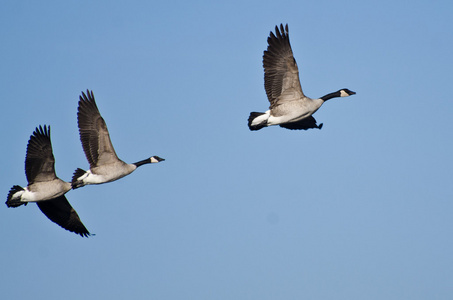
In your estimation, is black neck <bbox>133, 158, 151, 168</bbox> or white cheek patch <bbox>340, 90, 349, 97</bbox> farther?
black neck <bbox>133, 158, 151, 168</bbox>

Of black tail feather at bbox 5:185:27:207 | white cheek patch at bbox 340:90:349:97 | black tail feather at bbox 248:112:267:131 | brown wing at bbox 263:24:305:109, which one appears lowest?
black tail feather at bbox 5:185:27:207

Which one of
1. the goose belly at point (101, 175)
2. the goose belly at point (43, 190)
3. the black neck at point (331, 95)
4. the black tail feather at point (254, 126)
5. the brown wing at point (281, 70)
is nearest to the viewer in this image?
the brown wing at point (281, 70)

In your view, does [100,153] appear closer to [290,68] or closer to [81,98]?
[81,98]

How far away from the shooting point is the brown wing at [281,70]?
957 inches

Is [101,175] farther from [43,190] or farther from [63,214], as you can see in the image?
[63,214]

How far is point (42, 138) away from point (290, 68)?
7.87m

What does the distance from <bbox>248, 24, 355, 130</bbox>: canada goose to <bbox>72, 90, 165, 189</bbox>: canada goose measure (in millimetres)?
4402

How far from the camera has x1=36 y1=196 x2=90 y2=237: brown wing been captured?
2831 centimetres

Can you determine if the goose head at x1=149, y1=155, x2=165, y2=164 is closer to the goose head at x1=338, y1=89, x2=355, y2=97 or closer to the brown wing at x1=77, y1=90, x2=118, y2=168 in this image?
the brown wing at x1=77, y1=90, x2=118, y2=168

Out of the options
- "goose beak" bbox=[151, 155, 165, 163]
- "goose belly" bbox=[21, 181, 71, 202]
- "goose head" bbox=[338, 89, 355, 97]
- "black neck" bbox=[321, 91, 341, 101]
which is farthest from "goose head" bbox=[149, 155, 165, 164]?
"goose head" bbox=[338, 89, 355, 97]

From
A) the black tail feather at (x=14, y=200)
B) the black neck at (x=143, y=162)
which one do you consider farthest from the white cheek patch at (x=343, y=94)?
the black tail feather at (x=14, y=200)

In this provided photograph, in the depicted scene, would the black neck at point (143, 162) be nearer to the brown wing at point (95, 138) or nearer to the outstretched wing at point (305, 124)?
the brown wing at point (95, 138)

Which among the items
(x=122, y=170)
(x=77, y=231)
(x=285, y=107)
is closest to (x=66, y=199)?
(x=77, y=231)

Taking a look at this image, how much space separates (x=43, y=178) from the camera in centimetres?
2641
